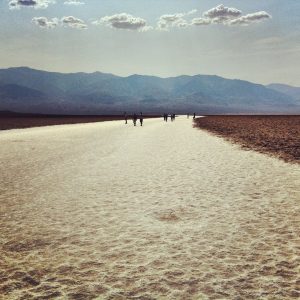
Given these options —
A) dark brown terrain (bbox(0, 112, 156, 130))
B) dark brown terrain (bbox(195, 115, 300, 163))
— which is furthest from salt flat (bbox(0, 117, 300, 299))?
dark brown terrain (bbox(0, 112, 156, 130))

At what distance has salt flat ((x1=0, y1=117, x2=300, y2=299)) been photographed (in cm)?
495

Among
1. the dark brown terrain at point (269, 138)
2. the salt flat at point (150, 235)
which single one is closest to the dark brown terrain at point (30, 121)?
the dark brown terrain at point (269, 138)

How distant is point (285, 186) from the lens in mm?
11461

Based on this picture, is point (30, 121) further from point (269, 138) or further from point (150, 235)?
point (150, 235)

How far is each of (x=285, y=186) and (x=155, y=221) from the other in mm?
5350

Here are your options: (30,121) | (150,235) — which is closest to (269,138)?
(150,235)

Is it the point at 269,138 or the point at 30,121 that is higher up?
the point at 30,121

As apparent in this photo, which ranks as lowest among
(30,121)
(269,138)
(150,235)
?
(150,235)

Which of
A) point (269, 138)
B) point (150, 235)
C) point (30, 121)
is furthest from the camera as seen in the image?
point (30, 121)

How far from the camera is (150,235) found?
696 centimetres

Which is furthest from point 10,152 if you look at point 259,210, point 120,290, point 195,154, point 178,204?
point 120,290

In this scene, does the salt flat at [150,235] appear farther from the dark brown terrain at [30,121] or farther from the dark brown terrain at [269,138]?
the dark brown terrain at [30,121]

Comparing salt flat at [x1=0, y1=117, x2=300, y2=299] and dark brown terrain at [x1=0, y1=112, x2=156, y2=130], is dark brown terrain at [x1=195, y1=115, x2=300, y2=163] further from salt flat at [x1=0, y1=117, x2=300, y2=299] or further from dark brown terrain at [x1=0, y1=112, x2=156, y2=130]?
dark brown terrain at [x1=0, y1=112, x2=156, y2=130]

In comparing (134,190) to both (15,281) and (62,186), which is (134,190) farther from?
(15,281)
